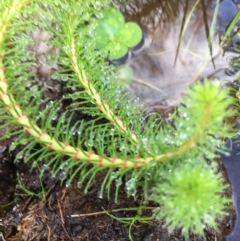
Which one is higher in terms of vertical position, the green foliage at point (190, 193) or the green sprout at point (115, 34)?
the green sprout at point (115, 34)

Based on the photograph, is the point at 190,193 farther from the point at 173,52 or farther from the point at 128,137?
the point at 173,52

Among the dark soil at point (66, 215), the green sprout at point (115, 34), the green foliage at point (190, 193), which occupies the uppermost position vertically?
the green sprout at point (115, 34)

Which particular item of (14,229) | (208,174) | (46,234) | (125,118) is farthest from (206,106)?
(14,229)

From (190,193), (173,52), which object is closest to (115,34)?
(173,52)

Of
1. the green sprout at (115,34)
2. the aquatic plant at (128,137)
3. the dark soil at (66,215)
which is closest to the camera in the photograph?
the aquatic plant at (128,137)

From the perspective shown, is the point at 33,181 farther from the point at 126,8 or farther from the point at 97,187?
the point at 126,8

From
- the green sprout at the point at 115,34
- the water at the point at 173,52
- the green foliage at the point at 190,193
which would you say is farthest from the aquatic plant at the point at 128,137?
the water at the point at 173,52

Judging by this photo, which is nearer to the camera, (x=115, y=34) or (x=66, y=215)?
(x=66, y=215)

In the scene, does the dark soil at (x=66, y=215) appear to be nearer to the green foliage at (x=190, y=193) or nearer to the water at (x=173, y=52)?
the water at (x=173, y=52)

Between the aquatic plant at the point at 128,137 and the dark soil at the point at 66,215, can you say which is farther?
the dark soil at the point at 66,215
